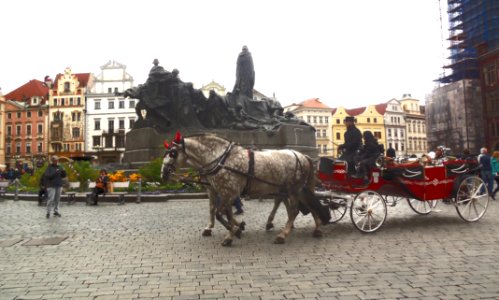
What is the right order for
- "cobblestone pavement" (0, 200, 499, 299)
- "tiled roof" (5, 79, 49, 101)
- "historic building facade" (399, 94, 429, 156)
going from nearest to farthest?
"cobblestone pavement" (0, 200, 499, 299) < "tiled roof" (5, 79, 49, 101) < "historic building facade" (399, 94, 429, 156)

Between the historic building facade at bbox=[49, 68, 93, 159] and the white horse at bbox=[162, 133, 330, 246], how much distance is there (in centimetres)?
7007

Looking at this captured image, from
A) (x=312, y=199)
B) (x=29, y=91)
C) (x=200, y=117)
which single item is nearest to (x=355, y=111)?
(x=29, y=91)

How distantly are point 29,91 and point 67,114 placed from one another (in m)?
12.5

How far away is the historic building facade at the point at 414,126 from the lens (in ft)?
308

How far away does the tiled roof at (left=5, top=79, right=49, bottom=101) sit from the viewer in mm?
79269

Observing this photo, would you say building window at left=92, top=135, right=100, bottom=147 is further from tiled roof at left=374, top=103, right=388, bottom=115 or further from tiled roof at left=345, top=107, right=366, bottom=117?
tiled roof at left=374, top=103, right=388, bottom=115

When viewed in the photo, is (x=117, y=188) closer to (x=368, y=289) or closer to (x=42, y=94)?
(x=368, y=289)

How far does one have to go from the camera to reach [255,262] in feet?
18.9

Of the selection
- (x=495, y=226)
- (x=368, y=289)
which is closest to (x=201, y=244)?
(x=368, y=289)

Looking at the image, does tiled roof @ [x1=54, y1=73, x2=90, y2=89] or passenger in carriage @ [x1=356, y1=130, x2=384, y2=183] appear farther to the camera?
tiled roof @ [x1=54, y1=73, x2=90, y2=89]

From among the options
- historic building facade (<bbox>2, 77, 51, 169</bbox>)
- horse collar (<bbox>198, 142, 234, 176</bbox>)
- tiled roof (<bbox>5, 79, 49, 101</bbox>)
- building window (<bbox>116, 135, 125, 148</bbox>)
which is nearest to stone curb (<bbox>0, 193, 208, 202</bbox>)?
horse collar (<bbox>198, 142, 234, 176</bbox>)

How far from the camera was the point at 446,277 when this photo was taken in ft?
16.0

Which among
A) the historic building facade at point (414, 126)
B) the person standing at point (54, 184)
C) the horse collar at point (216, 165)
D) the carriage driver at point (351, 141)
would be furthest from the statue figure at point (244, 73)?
the historic building facade at point (414, 126)

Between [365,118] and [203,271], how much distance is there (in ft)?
293
